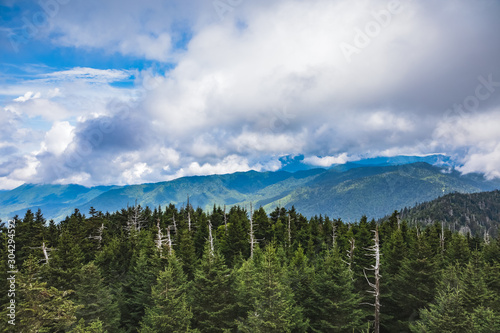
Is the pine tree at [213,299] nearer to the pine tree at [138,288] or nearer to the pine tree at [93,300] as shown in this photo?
the pine tree at [138,288]

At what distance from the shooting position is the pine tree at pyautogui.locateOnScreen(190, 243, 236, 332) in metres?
27.5

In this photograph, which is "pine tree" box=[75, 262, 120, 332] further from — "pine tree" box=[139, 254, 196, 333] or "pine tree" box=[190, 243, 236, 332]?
"pine tree" box=[190, 243, 236, 332]

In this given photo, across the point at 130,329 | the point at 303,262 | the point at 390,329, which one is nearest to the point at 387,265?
the point at 390,329

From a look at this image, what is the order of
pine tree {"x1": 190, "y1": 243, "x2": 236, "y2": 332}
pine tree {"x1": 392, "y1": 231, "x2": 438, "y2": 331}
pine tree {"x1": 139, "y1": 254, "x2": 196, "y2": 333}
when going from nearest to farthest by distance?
pine tree {"x1": 139, "y1": 254, "x2": 196, "y2": 333} < pine tree {"x1": 190, "y1": 243, "x2": 236, "y2": 332} < pine tree {"x1": 392, "y1": 231, "x2": 438, "y2": 331}

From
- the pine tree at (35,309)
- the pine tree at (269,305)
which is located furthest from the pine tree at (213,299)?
the pine tree at (35,309)

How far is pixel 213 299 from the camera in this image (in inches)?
1105

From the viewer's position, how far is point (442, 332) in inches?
882

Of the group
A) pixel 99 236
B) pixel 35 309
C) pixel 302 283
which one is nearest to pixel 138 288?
pixel 302 283

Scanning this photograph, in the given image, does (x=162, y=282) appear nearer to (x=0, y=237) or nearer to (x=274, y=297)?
(x=274, y=297)

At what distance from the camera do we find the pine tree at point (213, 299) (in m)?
27.5

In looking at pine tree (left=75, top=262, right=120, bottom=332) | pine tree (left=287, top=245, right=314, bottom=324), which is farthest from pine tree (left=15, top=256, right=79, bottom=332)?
pine tree (left=287, top=245, right=314, bottom=324)

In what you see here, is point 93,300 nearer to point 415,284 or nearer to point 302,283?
point 302,283

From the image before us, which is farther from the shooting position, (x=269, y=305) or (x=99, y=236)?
(x=99, y=236)

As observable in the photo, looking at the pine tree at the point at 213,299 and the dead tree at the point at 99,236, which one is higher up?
the dead tree at the point at 99,236
